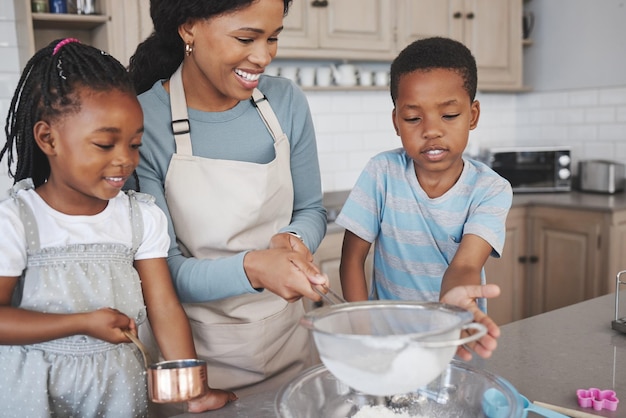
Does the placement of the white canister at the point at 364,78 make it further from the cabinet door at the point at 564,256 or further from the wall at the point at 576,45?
the wall at the point at 576,45

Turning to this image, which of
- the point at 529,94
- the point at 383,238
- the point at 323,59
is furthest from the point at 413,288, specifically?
the point at 529,94

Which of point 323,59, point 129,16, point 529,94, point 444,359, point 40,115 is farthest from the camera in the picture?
point 529,94

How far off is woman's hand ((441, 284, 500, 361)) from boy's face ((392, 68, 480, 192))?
430 mm

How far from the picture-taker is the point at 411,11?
3.29 metres

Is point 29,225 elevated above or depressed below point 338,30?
below

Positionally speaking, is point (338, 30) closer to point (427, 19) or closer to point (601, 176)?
point (427, 19)

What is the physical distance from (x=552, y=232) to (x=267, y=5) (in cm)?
262

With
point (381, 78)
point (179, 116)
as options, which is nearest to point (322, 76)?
point (381, 78)

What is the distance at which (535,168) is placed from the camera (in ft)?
11.9

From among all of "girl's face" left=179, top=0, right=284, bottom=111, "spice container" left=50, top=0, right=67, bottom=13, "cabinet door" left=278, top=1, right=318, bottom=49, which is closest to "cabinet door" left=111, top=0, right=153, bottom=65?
"spice container" left=50, top=0, right=67, bottom=13

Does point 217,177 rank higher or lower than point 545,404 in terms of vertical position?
higher

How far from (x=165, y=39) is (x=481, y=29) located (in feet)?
8.73

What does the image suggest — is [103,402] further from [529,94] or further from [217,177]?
[529,94]

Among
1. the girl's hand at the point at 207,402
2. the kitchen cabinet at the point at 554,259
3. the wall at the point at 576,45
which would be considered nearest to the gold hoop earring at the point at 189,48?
the girl's hand at the point at 207,402
